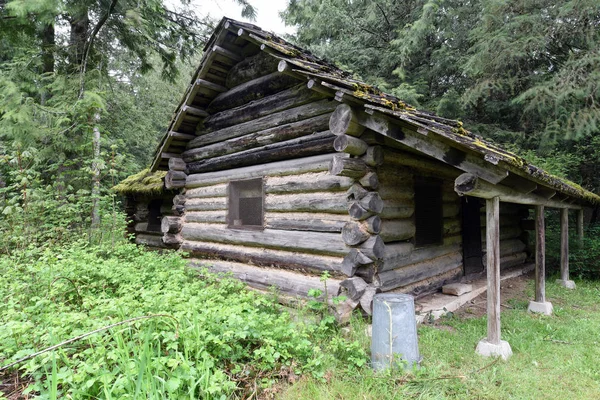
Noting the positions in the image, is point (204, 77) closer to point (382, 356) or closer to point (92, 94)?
point (92, 94)

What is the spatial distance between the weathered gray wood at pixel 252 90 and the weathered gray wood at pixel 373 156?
1933mm

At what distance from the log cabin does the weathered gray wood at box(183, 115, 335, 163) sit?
25 mm

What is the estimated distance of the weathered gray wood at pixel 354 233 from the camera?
462 centimetres

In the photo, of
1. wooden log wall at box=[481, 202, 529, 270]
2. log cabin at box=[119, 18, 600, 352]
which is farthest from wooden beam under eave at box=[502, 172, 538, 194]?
wooden log wall at box=[481, 202, 529, 270]

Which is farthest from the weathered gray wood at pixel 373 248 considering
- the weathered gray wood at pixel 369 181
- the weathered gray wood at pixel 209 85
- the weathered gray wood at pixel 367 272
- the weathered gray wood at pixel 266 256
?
the weathered gray wood at pixel 209 85

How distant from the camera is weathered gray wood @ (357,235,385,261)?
4.61 m

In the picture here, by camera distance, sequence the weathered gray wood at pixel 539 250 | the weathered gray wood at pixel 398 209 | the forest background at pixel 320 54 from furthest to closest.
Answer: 1. the forest background at pixel 320 54
2. the weathered gray wood at pixel 539 250
3. the weathered gray wood at pixel 398 209

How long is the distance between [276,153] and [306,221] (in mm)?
1391

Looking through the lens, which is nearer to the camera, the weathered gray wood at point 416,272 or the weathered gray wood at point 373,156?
the weathered gray wood at point 373,156

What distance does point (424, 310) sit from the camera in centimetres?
542

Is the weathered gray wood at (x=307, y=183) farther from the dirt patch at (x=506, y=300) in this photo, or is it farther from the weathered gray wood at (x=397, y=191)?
the dirt patch at (x=506, y=300)

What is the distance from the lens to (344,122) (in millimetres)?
4543

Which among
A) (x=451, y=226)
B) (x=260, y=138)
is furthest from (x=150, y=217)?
(x=451, y=226)

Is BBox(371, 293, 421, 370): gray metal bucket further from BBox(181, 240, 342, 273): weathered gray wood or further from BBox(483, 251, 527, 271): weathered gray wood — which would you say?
BBox(483, 251, 527, 271): weathered gray wood
